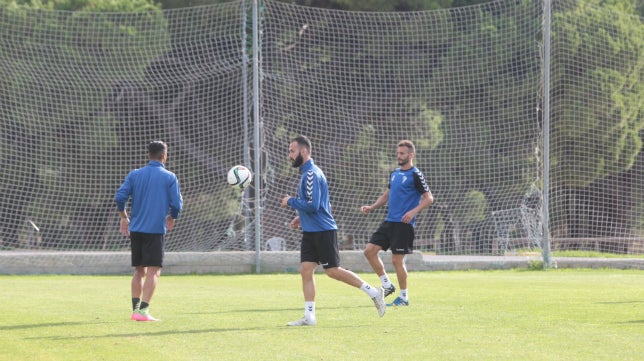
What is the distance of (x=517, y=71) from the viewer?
26.4 m

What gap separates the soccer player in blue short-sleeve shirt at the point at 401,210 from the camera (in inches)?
504

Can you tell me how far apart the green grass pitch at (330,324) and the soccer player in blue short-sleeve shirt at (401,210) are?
51 cm

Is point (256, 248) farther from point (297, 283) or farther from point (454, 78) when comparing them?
point (454, 78)

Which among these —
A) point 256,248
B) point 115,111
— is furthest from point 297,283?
point 115,111

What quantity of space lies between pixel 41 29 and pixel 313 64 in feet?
21.3

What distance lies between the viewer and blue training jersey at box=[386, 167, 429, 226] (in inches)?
508

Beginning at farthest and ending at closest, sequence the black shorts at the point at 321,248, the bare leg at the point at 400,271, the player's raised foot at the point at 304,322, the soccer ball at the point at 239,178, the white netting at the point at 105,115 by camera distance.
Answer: the white netting at the point at 105,115
the soccer ball at the point at 239,178
the bare leg at the point at 400,271
the black shorts at the point at 321,248
the player's raised foot at the point at 304,322

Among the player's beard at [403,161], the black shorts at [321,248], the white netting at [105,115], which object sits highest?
the white netting at [105,115]

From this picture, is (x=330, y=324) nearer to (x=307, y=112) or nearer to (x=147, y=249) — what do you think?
(x=147, y=249)

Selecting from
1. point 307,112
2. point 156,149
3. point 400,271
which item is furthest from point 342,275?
point 307,112

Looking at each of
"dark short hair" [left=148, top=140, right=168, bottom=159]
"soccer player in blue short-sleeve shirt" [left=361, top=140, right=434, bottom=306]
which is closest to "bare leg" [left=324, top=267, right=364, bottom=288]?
"soccer player in blue short-sleeve shirt" [left=361, top=140, right=434, bottom=306]

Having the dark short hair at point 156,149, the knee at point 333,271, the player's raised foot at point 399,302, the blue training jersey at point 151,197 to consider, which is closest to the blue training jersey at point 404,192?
the player's raised foot at point 399,302

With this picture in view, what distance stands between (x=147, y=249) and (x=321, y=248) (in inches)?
70.9

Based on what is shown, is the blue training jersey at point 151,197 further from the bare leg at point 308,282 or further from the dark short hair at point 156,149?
the bare leg at point 308,282
